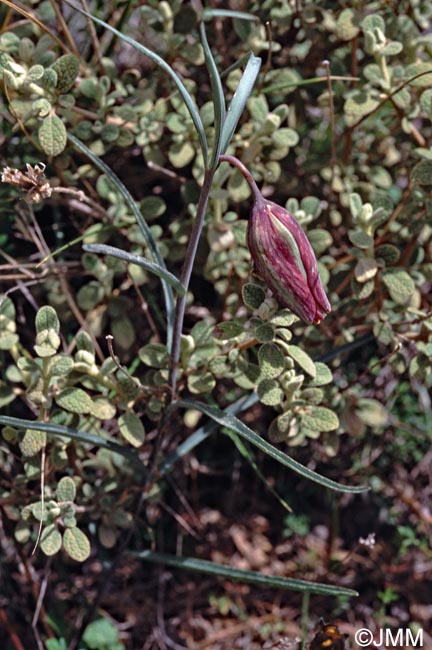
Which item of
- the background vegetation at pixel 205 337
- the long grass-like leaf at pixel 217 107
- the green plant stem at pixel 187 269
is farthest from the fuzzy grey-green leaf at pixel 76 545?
the long grass-like leaf at pixel 217 107

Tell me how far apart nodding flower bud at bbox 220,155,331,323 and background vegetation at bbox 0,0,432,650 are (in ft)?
0.28

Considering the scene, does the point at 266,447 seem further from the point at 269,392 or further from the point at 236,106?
the point at 236,106

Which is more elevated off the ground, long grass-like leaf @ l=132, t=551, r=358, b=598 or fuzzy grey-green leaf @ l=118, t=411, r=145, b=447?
fuzzy grey-green leaf @ l=118, t=411, r=145, b=447

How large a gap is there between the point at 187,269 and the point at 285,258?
0.13m

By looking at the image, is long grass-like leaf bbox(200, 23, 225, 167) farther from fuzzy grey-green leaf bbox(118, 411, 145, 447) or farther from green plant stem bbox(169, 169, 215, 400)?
fuzzy grey-green leaf bbox(118, 411, 145, 447)

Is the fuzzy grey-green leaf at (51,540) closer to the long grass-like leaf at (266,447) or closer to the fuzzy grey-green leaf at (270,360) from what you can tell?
the long grass-like leaf at (266,447)

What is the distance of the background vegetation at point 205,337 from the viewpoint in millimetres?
1149

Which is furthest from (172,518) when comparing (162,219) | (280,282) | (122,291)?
(280,282)

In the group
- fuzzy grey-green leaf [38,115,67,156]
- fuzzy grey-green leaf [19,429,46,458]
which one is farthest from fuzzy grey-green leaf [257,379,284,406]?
fuzzy grey-green leaf [38,115,67,156]

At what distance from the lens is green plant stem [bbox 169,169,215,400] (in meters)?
0.91
